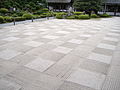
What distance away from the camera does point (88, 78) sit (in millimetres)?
3559

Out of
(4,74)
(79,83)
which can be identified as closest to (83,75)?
(79,83)

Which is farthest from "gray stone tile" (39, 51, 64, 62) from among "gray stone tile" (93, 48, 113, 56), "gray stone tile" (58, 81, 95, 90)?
"gray stone tile" (93, 48, 113, 56)

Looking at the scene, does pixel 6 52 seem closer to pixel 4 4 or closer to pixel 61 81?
pixel 61 81

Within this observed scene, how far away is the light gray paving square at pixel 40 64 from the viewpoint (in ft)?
13.3

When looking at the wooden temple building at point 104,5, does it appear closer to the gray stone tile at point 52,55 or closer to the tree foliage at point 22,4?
the tree foliage at point 22,4

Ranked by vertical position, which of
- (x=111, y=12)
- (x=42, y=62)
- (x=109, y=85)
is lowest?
(x=109, y=85)

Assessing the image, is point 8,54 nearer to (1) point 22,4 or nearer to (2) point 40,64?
(2) point 40,64

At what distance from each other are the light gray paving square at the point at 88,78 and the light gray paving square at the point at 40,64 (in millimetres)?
1012

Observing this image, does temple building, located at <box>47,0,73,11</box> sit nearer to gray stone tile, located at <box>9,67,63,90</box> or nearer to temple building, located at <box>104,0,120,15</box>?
temple building, located at <box>104,0,120,15</box>

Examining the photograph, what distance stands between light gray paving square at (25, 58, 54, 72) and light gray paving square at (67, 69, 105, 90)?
1.01 metres

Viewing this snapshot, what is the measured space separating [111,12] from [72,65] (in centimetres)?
3096

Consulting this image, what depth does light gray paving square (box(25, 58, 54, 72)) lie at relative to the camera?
4.04 m

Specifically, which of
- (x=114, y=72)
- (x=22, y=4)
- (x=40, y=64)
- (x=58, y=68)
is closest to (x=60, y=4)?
(x=22, y=4)

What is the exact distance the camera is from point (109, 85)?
3246mm
